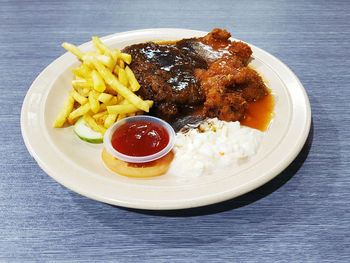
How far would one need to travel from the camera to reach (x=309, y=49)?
462cm

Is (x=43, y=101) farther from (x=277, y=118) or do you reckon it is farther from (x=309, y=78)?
(x=309, y=78)

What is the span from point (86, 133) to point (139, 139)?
59 centimetres

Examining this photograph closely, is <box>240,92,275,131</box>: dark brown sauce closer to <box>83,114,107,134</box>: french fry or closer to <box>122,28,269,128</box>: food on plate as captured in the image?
<box>122,28,269,128</box>: food on plate

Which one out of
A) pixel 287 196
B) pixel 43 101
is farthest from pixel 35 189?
pixel 287 196

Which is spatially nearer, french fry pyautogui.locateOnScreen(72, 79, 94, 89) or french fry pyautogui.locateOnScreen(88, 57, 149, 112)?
french fry pyautogui.locateOnScreen(88, 57, 149, 112)

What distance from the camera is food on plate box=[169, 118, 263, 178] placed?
9.00 ft

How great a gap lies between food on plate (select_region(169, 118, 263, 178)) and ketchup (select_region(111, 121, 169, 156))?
161 mm

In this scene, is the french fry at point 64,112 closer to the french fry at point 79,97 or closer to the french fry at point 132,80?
the french fry at point 79,97

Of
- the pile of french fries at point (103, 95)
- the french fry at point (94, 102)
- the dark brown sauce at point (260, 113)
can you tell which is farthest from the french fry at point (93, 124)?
the dark brown sauce at point (260, 113)

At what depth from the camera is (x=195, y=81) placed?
347cm

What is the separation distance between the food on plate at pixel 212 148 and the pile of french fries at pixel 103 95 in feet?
1.88

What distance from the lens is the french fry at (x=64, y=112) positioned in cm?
317

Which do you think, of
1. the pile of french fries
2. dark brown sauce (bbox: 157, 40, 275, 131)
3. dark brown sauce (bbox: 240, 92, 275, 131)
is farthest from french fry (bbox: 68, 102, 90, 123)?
dark brown sauce (bbox: 240, 92, 275, 131)

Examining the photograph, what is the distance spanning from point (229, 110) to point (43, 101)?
1.91 m
